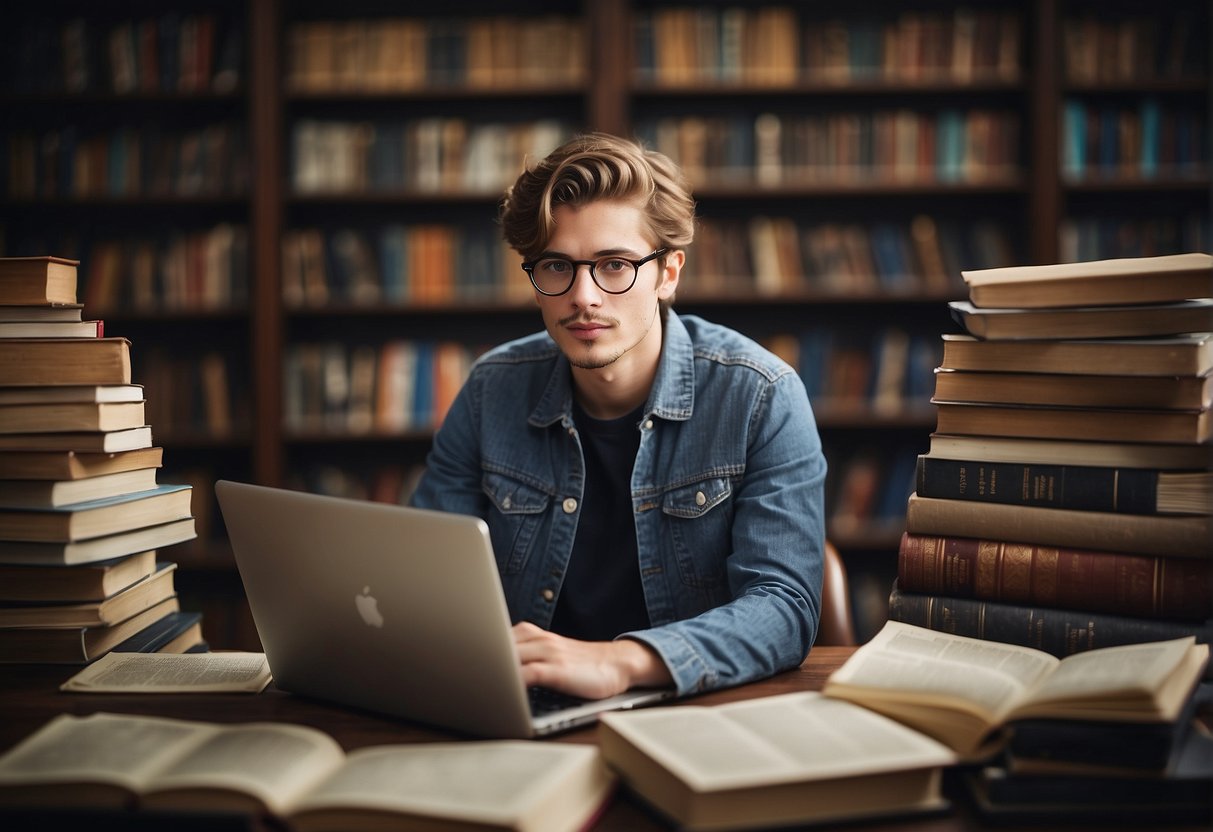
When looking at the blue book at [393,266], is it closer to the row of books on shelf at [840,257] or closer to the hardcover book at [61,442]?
the row of books on shelf at [840,257]

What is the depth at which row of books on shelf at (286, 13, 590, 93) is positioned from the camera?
10.2 ft

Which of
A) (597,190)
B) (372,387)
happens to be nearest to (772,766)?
(597,190)

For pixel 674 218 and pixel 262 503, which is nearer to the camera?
pixel 262 503

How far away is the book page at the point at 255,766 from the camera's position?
2.52ft

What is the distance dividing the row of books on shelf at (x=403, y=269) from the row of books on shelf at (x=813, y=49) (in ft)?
2.32

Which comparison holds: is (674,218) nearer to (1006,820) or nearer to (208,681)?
(208,681)

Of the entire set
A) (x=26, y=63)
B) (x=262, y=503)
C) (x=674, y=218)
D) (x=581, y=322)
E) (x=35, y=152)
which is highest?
(x=26, y=63)

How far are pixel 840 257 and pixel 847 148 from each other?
318 millimetres

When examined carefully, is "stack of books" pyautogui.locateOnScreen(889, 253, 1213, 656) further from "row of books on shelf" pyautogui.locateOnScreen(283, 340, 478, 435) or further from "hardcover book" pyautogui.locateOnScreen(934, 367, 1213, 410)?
"row of books on shelf" pyautogui.locateOnScreen(283, 340, 478, 435)

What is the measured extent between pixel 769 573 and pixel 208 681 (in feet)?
2.12

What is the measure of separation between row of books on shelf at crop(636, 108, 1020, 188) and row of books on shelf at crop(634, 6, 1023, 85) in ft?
0.41

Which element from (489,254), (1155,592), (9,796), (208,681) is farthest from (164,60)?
(1155,592)

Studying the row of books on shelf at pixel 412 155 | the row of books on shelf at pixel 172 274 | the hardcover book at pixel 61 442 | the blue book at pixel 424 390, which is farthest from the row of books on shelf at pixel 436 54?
the hardcover book at pixel 61 442

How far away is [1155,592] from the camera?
1.03 meters
